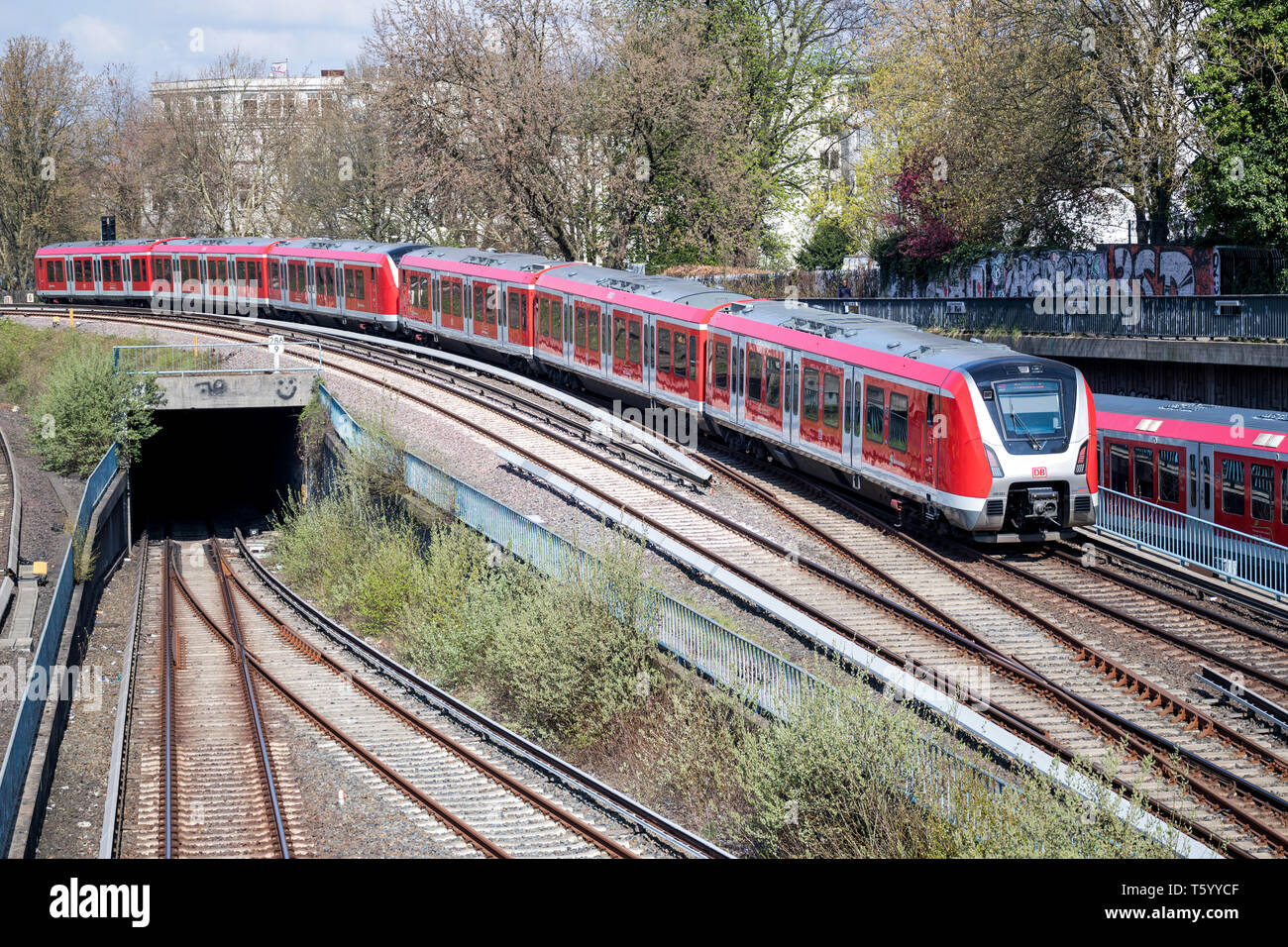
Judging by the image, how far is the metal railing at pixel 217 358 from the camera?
116 feet

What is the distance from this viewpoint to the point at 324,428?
3219 centimetres

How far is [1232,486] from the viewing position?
844 inches

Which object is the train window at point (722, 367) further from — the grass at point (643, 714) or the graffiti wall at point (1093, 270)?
the graffiti wall at point (1093, 270)

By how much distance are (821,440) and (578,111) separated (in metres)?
23.2

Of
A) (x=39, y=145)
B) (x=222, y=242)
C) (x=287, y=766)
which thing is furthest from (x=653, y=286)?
(x=39, y=145)

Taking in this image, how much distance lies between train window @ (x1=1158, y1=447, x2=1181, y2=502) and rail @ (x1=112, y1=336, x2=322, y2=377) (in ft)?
71.6

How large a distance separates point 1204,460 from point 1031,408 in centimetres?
510

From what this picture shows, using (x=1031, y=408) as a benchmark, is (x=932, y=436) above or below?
below

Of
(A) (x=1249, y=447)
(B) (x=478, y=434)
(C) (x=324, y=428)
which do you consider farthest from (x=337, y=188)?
(A) (x=1249, y=447)

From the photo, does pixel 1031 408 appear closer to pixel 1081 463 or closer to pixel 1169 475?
pixel 1081 463

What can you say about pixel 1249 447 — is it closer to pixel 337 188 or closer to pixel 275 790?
pixel 275 790

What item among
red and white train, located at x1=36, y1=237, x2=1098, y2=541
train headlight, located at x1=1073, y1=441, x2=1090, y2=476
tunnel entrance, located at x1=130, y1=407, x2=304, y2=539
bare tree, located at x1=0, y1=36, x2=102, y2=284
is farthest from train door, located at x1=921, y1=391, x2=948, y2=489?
bare tree, located at x1=0, y1=36, x2=102, y2=284

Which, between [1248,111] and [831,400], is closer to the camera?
[831,400]

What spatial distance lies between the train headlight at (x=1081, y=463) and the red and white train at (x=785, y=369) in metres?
0.04
